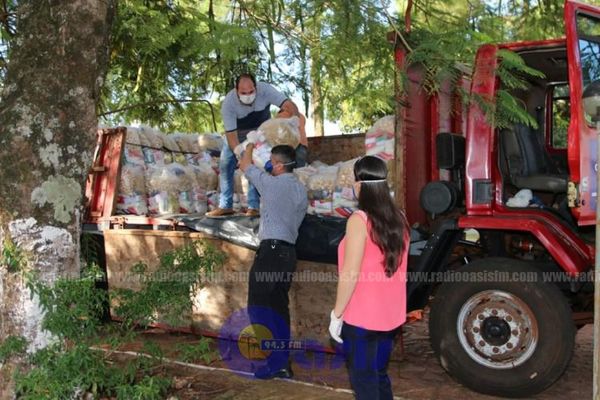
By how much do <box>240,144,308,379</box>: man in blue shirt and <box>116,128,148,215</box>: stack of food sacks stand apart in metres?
1.90

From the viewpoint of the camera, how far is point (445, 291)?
5312 mm

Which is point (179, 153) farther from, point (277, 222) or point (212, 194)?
point (277, 222)


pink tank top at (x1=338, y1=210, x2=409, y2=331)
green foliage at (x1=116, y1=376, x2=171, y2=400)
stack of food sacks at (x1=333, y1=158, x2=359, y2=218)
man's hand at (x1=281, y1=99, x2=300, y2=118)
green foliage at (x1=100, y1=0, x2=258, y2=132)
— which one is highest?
green foliage at (x1=100, y1=0, x2=258, y2=132)

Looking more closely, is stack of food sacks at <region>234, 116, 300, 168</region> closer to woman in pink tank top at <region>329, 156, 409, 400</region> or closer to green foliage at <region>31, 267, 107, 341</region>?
green foliage at <region>31, 267, 107, 341</region>

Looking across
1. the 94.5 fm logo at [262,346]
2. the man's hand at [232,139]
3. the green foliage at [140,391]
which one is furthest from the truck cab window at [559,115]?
the green foliage at [140,391]

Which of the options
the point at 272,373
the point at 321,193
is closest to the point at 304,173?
the point at 321,193

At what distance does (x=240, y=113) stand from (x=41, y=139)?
9.35 feet

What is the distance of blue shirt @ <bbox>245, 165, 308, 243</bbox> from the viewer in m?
5.41

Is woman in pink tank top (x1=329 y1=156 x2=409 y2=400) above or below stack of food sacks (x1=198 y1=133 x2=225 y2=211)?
below

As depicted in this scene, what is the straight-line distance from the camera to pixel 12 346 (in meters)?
4.30

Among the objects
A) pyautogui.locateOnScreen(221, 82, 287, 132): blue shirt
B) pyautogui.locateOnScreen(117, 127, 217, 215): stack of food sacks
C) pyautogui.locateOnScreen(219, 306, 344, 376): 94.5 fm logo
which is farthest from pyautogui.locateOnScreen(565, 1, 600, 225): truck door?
pyautogui.locateOnScreen(117, 127, 217, 215): stack of food sacks

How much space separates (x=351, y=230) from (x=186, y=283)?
1840 mm

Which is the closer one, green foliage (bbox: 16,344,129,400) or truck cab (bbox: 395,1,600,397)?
green foliage (bbox: 16,344,129,400)

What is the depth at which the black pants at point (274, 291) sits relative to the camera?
17.9 ft
